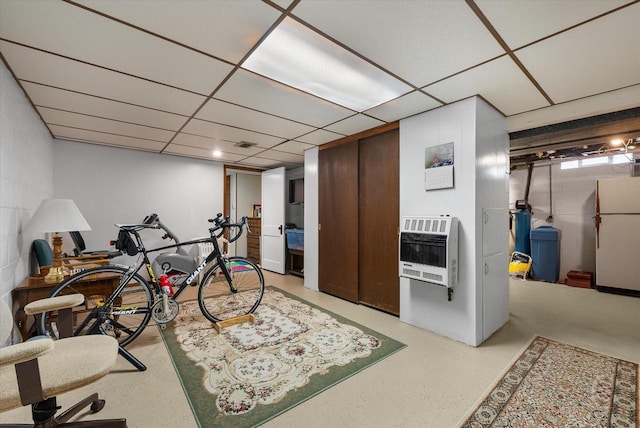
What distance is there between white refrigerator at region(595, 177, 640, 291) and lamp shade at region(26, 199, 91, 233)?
282 inches

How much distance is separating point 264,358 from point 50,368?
1387 millimetres

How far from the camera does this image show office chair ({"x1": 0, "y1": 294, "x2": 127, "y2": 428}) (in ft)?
3.31

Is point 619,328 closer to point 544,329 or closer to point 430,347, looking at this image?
point 544,329

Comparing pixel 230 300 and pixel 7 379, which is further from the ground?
pixel 7 379

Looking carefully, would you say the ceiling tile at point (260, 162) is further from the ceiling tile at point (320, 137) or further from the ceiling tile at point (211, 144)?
the ceiling tile at point (320, 137)

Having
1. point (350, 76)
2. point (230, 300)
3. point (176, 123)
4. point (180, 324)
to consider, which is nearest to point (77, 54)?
point (176, 123)

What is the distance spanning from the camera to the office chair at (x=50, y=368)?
1009 mm

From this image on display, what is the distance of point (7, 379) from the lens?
1150 millimetres

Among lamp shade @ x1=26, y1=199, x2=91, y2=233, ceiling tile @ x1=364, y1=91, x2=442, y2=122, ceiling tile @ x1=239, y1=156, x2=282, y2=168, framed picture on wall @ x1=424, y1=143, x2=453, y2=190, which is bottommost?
lamp shade @ x1=26, y1=199, x2=91, y2=233

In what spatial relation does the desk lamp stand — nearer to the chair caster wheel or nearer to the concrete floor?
the concrete floor

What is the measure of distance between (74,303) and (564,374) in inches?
135

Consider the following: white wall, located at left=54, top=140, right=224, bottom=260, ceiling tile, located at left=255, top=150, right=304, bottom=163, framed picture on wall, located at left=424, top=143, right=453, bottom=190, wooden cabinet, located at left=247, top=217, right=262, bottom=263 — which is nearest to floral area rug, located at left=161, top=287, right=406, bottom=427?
framed picture on wall, located at left=424, top=143, right=453, bottom=190

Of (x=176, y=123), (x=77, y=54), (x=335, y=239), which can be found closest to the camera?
(x=77, y=54)

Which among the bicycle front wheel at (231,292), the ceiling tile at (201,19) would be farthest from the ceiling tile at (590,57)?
the bicycle front wheel at (231,292)
